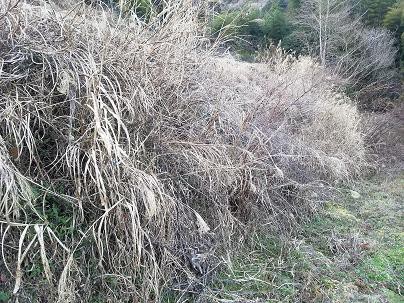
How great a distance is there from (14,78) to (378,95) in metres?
16.0

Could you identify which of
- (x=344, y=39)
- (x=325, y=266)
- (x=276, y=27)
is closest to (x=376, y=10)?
(x=344, y=39)

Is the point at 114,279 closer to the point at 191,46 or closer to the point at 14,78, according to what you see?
the point at 14,78

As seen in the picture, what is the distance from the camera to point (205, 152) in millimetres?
3484

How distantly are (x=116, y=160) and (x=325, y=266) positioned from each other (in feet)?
7.37

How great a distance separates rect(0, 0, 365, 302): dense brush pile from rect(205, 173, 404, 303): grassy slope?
0.80 feet

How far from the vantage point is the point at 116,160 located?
8.07ft

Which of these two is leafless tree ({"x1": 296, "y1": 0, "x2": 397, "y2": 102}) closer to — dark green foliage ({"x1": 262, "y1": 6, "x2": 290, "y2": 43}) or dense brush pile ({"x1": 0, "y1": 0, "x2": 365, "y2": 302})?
dark green foliage ({"x1": 262, "y1": 6, "x2": 290, "y2": 43})

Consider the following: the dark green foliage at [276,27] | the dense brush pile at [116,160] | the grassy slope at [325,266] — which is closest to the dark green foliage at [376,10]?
the dark green foliage at [276,27]

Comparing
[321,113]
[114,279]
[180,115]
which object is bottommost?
[321,113]

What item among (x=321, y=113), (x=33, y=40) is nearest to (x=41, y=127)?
(x=33, y=40)

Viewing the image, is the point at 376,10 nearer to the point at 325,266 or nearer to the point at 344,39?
the point at 344,39

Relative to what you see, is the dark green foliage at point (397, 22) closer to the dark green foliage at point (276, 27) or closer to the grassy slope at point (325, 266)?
the dark green foliage at point (276, 27)

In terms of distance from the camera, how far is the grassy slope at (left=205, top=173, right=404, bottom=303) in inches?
121

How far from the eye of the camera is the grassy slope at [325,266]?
3.07 metres
